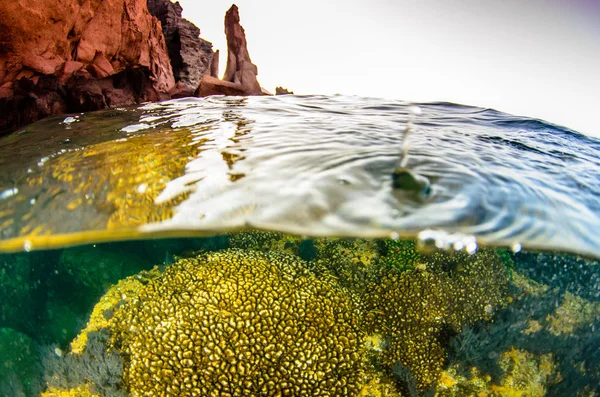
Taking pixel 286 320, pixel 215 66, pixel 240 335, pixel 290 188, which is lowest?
pixel 240 335

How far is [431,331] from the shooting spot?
3814mm

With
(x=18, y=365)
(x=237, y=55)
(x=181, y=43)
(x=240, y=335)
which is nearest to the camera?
(x=240, y=335)

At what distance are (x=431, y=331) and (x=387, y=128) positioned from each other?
13.1 ft

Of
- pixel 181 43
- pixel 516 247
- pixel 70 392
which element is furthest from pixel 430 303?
pixel 181 43

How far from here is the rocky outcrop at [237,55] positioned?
116 feet

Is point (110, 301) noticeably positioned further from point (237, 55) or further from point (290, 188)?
point (237, 55)

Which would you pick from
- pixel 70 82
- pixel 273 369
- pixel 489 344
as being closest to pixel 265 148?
pixel 273 369

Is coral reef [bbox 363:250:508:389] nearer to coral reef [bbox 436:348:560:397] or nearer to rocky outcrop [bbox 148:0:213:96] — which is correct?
coral reef [bbox 436:348:560:397]

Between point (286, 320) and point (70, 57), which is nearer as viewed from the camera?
point (286, 320)

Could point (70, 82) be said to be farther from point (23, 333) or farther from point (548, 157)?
point (548, 157)

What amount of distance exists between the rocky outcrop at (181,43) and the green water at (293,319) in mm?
23029

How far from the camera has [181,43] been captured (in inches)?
992

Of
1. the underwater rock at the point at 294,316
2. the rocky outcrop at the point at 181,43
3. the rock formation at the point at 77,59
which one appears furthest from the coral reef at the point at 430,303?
the rocky outcrop at the point at 181,43

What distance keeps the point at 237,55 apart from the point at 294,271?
39.3 m
